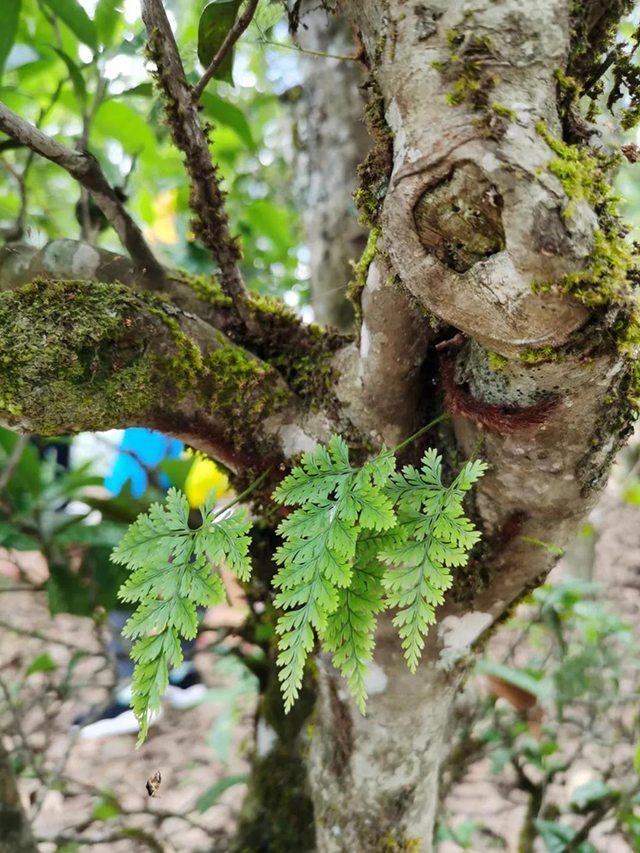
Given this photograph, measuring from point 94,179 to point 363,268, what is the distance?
1.45 ft

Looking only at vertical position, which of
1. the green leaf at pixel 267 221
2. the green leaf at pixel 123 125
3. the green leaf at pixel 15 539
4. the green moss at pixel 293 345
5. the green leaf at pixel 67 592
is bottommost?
the green leaf at pixel 67 592

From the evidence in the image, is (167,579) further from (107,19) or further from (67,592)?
(107,19)

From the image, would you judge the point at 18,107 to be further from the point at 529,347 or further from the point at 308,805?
the point at 308,805

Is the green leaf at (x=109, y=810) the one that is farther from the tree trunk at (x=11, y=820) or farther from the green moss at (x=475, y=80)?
the green moss at (x=475, y=80)

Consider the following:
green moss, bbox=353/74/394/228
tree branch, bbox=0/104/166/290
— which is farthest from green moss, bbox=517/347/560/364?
tree branch, bbox=0/104/166/290

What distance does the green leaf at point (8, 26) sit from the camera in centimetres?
119

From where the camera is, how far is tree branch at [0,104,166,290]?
0.81m

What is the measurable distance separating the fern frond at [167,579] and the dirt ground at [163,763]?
95 centimetres

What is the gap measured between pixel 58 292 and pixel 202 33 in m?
0.46

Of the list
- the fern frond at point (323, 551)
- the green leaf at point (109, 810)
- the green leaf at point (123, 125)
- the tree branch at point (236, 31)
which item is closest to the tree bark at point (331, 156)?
the green leaf at point (123, 125)

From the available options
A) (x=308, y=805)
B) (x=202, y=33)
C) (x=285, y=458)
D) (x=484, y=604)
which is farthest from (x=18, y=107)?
(x=308, y=805)

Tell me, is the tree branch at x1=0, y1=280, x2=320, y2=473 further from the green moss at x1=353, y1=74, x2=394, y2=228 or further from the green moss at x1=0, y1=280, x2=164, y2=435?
the green moss at x1=353, y1=74, x2=394, y2=228

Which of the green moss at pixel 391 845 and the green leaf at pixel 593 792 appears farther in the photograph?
the green leaf at pixel 593 792

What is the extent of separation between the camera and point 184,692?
2.67 metres
